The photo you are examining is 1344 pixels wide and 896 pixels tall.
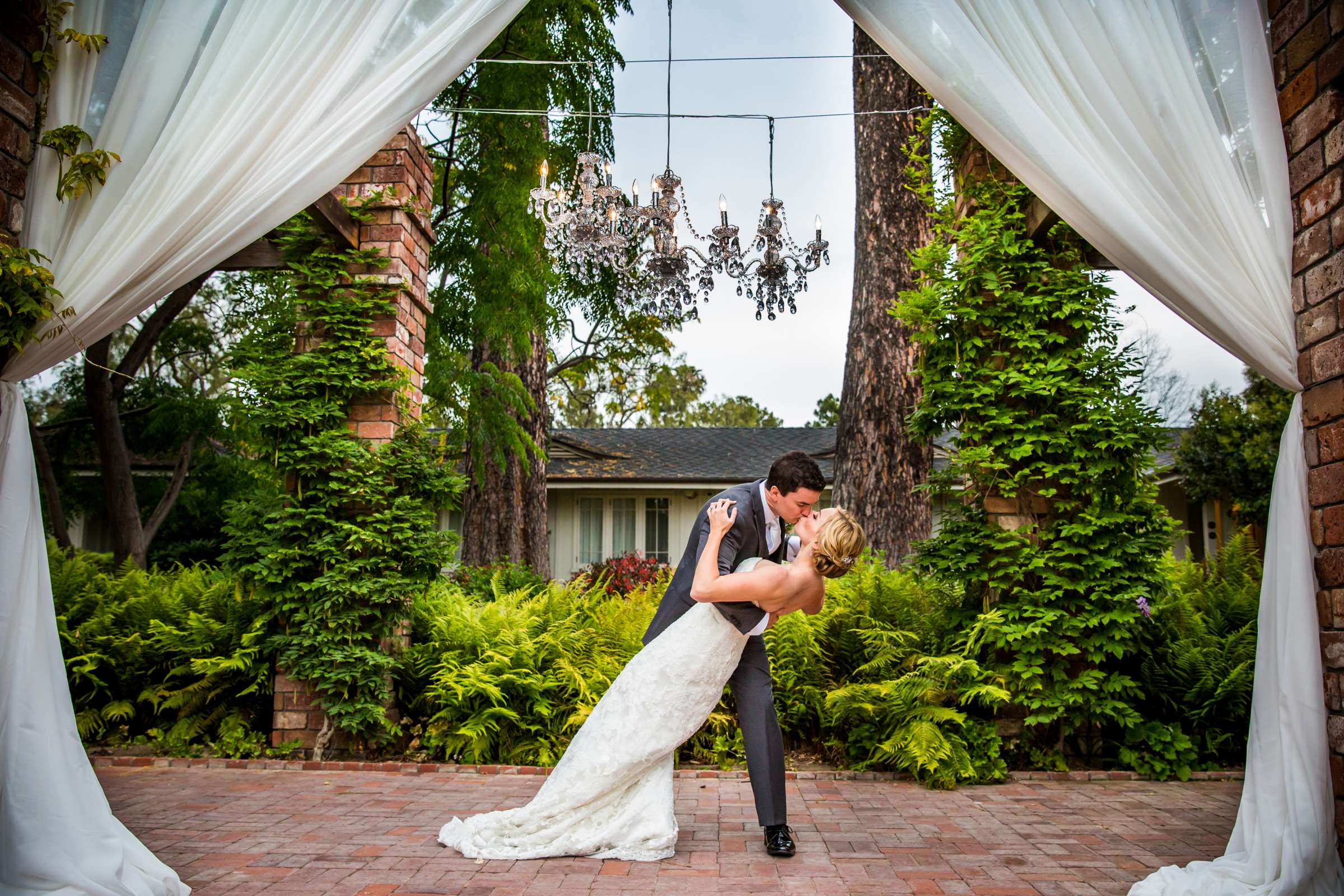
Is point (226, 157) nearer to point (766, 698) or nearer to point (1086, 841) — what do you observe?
point (766, 698)

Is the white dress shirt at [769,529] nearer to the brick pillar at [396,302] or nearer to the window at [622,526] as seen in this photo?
the brick pillar at [396,302]

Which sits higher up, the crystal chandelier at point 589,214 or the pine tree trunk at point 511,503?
the crystal chandelier at point 589,214

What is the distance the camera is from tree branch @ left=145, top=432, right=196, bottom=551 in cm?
1468

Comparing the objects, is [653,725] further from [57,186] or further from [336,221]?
[336,221]

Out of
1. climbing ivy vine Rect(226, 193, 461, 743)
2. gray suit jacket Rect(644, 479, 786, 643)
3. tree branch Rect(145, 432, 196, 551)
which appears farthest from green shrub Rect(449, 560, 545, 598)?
tree branch Rect(145, 432, 196, 551)

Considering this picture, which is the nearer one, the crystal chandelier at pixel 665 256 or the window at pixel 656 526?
the crystal chandelier at pixel 665 256

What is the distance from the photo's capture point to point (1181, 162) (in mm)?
3281

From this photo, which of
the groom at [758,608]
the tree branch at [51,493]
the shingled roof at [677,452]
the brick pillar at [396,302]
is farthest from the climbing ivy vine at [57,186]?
the shingled roof at [677,452]

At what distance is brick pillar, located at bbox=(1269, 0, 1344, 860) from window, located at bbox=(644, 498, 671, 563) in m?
16.0

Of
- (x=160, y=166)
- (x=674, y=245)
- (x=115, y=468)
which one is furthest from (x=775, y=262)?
(x=115, y=468)

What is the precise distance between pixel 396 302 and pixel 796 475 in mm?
3545

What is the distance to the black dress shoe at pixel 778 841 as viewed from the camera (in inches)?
156

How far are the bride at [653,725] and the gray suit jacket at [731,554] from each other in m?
0.07

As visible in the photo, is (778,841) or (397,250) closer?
(778,841)
